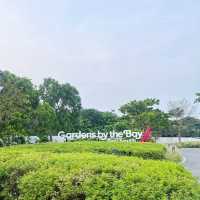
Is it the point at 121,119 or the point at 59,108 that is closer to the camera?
the point at 59,108

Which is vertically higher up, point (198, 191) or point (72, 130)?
point (72, 130)

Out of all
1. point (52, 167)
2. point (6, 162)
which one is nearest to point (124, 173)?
point (52, 167)

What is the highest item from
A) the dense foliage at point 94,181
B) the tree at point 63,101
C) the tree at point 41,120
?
the tree at point 63,101

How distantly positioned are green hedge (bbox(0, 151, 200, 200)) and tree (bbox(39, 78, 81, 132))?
3148 centimetres

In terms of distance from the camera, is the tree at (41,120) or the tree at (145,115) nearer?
the tree at (41,120)

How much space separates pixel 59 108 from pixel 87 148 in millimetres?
27568

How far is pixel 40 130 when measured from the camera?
26.5m

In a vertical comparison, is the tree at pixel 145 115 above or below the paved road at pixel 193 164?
above

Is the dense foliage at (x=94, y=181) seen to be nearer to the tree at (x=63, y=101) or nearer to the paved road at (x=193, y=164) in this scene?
the paved road at (x=193, y=164)

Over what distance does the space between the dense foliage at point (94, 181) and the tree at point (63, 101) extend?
31524 millimetres

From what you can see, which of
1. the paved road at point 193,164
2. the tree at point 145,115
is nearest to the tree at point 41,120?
the paved road at point 193,164

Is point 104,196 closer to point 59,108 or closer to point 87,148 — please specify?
point 87,148

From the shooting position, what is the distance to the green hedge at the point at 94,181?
12.6 feet

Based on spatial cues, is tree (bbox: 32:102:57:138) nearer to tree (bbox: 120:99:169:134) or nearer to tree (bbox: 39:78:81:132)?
tree (bbox: 39:78:81:132)
